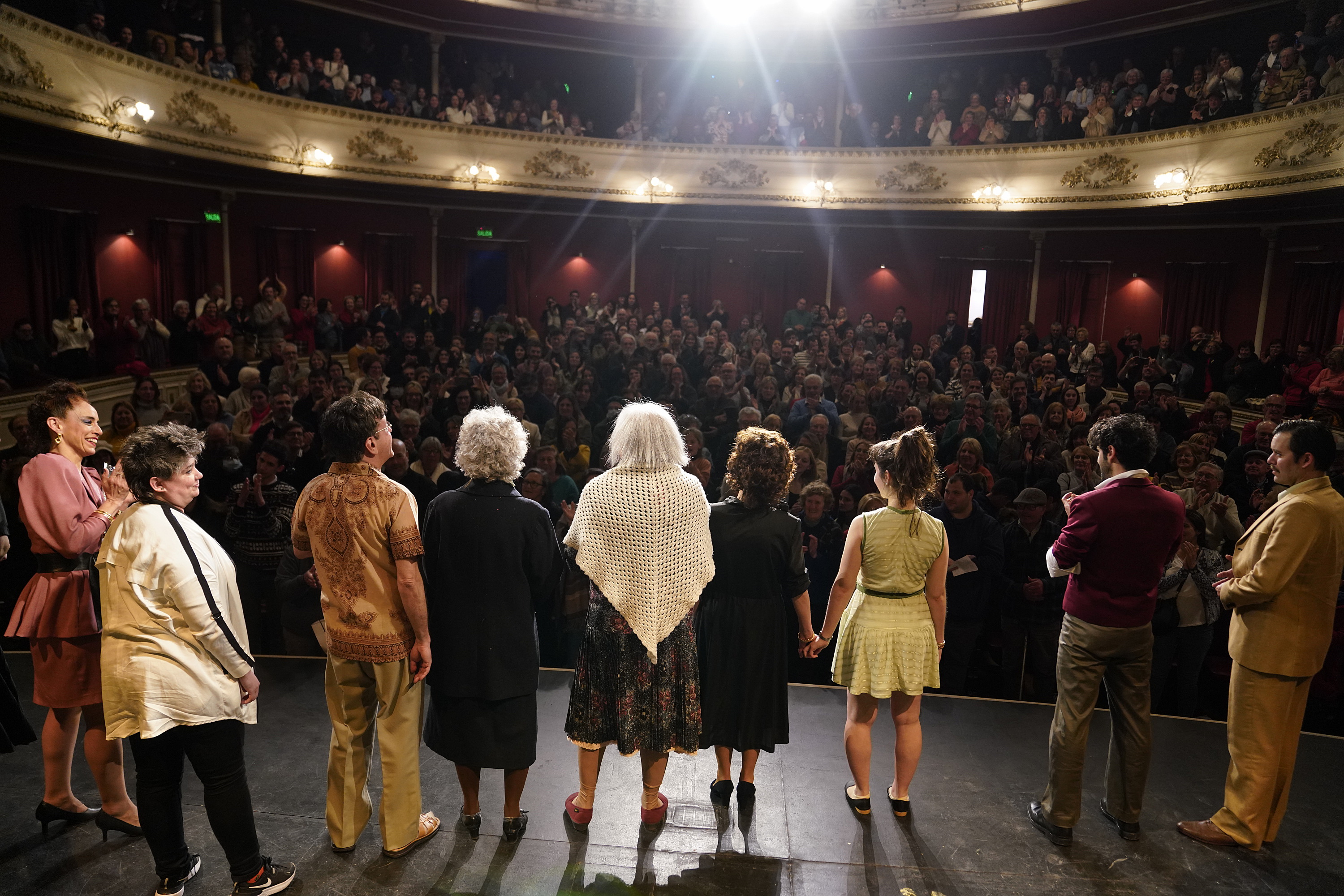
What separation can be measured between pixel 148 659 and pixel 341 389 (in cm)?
530

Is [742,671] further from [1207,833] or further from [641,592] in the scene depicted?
[1207,833]

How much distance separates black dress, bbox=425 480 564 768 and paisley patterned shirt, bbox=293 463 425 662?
0.39 ft

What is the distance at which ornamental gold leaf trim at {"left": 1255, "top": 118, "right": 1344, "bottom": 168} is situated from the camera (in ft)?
27.2

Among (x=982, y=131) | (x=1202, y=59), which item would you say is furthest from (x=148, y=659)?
(x=1202, y=59)

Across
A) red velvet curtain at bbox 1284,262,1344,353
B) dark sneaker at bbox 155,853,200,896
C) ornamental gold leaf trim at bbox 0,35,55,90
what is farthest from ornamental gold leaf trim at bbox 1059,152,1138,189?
dark sneaker at bbox 155,853,200,896

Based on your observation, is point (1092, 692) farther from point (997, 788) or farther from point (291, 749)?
point (291, 749)

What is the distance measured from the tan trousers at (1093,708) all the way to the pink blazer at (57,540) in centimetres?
326

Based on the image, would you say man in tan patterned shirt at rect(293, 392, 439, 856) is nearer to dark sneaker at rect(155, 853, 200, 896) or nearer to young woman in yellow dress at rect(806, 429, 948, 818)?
dark sneaker at rect(155, 853, 200, 896)

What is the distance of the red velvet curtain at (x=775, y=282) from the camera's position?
14898 mm

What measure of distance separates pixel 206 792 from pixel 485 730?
799 millimetres

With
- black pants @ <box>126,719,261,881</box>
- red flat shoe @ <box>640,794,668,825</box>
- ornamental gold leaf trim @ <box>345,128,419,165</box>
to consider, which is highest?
ornamental gold leaf trim @ <box>345,128,419,165</box>

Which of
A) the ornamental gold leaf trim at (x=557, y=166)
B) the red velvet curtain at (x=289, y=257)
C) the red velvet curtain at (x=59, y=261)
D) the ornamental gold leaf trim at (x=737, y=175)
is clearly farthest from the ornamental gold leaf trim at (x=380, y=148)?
the ornamental gold leaf trim at (x=737, y=175)

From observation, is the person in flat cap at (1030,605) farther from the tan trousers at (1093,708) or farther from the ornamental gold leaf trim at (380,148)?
the ornamental gold leaf trim at (380,148)

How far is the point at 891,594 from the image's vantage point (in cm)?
293
